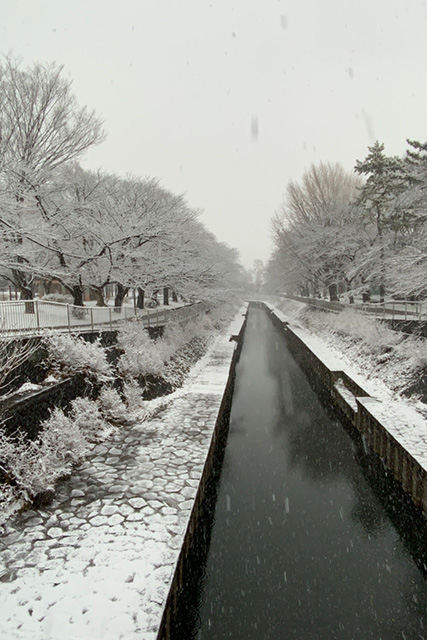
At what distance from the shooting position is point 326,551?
22.7ft

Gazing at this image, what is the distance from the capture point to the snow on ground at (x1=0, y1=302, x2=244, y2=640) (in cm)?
409

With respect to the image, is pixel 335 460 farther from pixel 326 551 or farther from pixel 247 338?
pixel 247 338

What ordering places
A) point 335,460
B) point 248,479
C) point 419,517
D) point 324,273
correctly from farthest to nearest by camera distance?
point 324,273, point 335,460, point 248,479, point 419,517

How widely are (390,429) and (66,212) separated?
49.7ft

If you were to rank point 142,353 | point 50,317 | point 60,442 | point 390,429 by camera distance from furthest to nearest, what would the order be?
point 142,353, point 50,317, point 390,429, point 60,442

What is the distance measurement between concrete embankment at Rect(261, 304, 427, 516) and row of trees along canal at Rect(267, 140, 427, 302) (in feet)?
15.3

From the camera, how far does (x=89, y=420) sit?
888 cm

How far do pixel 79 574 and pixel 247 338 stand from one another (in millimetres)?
28960

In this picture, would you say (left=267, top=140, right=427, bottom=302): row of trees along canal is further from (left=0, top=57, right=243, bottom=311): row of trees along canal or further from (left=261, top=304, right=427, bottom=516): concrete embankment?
(left=0, top=57, right=243, bottom=311): row of trees along canal

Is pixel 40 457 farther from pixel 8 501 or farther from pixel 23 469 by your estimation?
pixel 8 501

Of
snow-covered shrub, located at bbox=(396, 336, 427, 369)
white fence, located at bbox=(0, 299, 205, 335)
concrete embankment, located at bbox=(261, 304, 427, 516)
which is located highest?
white fence, located at bbox=(0, 299, 205, 335)

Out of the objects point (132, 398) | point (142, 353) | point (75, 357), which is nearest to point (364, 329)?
point (142, 353)

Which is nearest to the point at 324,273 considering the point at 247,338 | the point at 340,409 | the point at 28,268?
the point at 247,338

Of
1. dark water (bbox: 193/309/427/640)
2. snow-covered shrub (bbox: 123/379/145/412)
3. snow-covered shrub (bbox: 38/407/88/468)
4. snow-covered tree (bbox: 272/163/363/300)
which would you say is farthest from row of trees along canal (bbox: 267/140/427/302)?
snow-covered shrub (bbox: 38/407/88/468)
